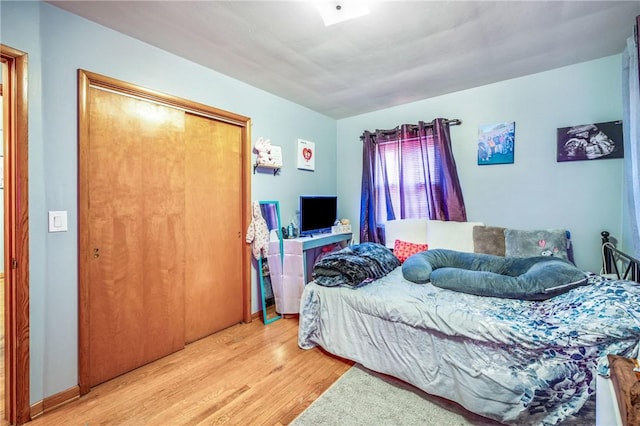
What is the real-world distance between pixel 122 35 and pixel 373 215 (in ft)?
9.95

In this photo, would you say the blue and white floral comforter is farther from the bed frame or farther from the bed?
the bed frame

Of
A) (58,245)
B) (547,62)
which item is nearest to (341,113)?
(547,62)

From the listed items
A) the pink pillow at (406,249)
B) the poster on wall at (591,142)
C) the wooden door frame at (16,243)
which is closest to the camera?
the wooden door frame at (16,243)

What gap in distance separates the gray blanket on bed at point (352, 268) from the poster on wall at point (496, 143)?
5.17ft

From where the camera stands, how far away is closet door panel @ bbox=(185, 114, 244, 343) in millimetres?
2500

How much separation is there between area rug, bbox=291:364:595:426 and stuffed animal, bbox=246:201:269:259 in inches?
57.0

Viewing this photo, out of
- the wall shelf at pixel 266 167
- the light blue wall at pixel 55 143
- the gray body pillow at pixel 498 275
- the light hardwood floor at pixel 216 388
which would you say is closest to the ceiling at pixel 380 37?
the light blue wall at pixel 55 143

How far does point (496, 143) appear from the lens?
291 centimetres

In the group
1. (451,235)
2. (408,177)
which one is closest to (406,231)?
(451,235)

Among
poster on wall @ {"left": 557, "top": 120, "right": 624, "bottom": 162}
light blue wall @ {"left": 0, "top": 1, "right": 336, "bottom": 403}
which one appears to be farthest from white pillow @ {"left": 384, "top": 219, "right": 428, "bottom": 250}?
light blue wall @ {"left": 0, "top": 1, "right": 336, "bottom": 403}

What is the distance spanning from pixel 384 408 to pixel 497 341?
2.55 ft

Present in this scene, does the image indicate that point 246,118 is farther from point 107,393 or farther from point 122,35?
point 107,393

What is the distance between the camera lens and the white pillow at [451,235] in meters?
2.94

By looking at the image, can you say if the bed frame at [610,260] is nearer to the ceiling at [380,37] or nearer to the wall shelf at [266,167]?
the ceiling at [380,37]
